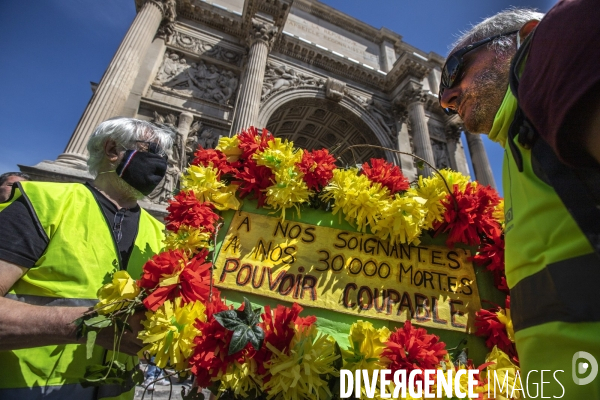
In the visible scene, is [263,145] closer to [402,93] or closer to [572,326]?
[572,326]

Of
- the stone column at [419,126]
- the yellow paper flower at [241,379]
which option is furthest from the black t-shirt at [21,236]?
the stone column at [419,126]

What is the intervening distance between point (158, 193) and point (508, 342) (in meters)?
6.07

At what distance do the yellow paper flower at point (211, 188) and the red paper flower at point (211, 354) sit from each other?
0.62 metres

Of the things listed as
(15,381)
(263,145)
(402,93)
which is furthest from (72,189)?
(402,93)

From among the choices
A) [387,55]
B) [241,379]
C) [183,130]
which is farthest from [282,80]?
[241,379]

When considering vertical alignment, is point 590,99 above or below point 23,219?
above

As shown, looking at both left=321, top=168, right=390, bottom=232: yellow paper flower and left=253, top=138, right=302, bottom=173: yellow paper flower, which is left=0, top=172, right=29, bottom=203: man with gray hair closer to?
left=253, top=138, right=302, bottom=173: yellow paper flower

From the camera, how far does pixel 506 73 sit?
1.06 m

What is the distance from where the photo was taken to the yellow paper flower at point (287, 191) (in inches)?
55.7

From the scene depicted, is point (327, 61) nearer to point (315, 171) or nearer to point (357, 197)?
point (315, 171)

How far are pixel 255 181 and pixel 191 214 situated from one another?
37cm

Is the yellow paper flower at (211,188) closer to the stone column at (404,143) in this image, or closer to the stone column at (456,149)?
the stone column at (404,143)

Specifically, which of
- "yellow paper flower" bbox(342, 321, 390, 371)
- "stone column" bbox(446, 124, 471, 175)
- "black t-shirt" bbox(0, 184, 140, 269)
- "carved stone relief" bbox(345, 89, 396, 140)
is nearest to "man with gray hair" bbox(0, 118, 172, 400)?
"black t-shirt" bbox(0, 184, 140, 269)

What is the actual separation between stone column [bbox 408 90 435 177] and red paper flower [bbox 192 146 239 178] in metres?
9.28
